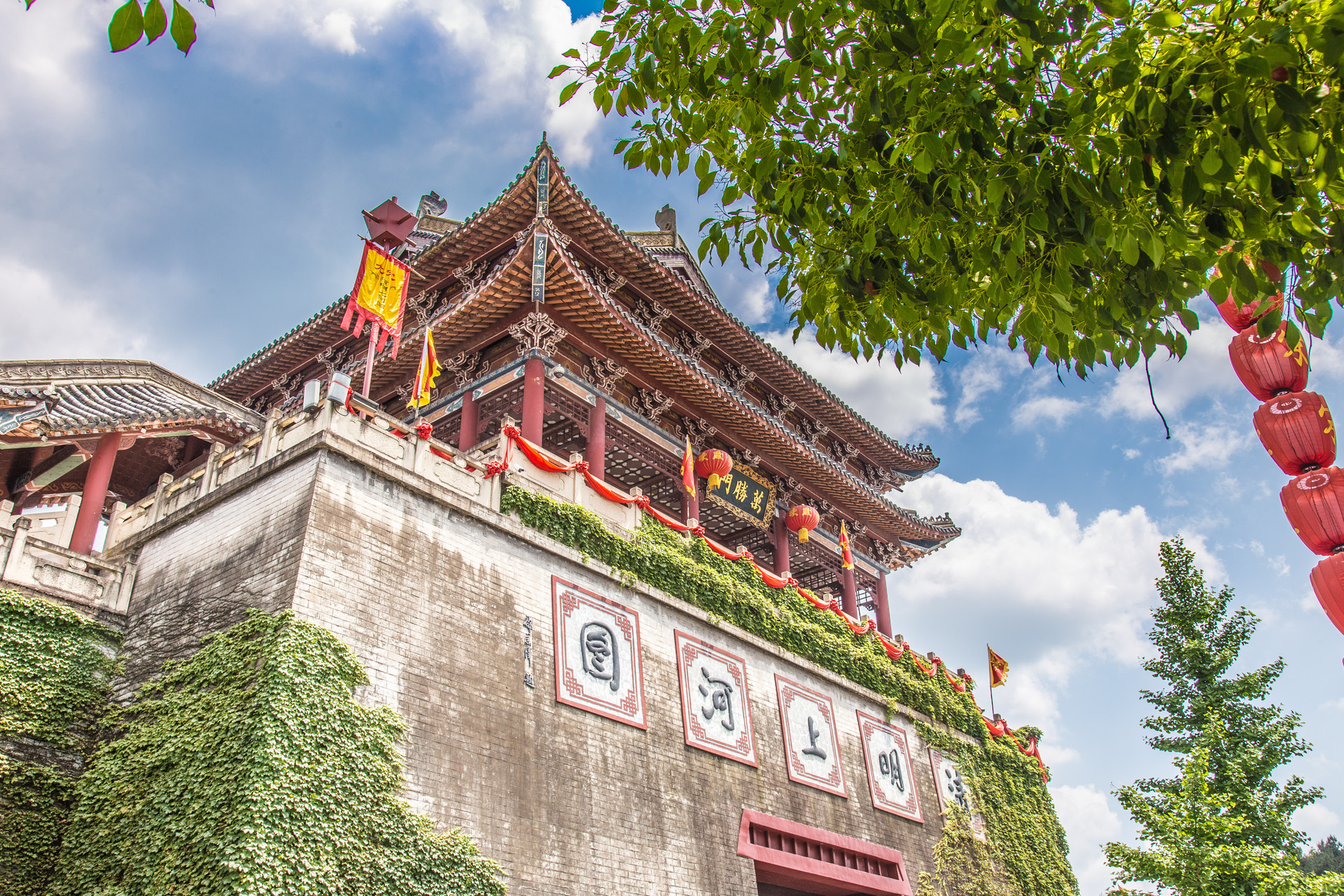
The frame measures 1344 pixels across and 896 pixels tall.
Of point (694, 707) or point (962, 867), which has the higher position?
point (694, 707)

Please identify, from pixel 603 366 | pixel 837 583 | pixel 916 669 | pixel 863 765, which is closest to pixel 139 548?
pixel 603 366

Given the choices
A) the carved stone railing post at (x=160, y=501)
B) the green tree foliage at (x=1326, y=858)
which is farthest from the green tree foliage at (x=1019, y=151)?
the green tree foliage at (x=1326, y=858)

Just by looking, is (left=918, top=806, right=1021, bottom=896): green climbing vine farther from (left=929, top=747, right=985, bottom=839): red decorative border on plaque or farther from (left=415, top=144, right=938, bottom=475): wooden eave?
(left=415, top=144, right=938, bottom=475): wooden eave

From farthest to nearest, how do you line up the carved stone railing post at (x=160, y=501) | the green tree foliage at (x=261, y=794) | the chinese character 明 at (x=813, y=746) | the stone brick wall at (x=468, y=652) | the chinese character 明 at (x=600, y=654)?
the chinese character 明 at (x=813, y=746), the chinese character 明 at (x=600, y=654), the carved stone railing post at (x=160, y=501), the stone brick wall at (x=468, y=652), the green tree foliage at (x=261, y=794)

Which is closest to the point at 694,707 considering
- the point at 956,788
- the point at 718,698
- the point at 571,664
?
the point at 718,698

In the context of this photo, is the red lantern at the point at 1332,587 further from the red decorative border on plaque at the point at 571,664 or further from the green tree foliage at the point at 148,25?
the green tree foliage at the point at 148,25

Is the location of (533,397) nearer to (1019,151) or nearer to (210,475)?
(210,475)

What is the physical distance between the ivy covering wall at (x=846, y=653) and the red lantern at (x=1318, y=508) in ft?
21.5

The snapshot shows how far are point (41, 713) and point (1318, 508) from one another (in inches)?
412

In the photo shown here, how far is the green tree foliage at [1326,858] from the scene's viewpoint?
41719 mm

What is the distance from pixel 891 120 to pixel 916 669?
12913mm

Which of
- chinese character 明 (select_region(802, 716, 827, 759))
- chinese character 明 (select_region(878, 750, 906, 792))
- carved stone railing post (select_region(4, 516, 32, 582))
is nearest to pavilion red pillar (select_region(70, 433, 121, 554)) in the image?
carved stone railing post (select_region(4, 516, 32, 582))

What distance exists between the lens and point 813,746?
40.6 feet

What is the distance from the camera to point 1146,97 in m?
3.77
